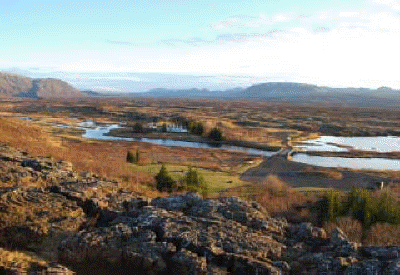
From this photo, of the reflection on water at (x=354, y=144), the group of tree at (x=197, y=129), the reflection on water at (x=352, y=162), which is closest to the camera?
the reflection on water at (x=352, y=162)

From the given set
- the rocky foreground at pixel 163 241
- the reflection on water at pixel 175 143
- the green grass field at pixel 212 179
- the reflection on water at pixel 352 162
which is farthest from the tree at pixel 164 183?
the reflection on water at pixel 175 143

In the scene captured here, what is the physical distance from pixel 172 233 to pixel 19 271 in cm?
507

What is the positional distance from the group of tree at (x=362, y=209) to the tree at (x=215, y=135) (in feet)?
221

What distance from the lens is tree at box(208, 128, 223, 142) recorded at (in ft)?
320

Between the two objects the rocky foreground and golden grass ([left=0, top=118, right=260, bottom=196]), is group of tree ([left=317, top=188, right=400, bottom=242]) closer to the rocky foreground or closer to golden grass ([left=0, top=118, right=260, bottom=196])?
the rocky foreground

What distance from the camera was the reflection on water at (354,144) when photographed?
87188 millimetres

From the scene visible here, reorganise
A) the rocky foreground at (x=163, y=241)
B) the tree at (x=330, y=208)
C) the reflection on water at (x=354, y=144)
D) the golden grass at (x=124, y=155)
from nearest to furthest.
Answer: the rocky foreground at (x=163, y=241)
the tree at (x=330, y=208)
the golden grass at (x=124, y=155)
the reflection on water at (x=354, y=144)

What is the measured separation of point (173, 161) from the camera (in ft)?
208

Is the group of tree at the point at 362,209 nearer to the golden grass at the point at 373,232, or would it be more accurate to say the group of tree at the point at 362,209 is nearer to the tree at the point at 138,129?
the golden grass at the point at 373,232

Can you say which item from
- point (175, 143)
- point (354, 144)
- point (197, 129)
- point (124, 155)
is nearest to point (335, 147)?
point (354, 144)

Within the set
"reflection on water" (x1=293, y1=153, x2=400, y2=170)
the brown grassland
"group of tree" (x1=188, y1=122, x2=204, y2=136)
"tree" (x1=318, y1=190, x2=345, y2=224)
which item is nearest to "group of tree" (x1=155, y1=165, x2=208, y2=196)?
the brown grassland

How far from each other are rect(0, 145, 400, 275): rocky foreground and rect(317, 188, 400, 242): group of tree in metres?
12.2

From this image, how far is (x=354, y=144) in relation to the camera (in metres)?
95.1

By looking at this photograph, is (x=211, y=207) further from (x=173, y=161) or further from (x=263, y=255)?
(x=173, y=161)
